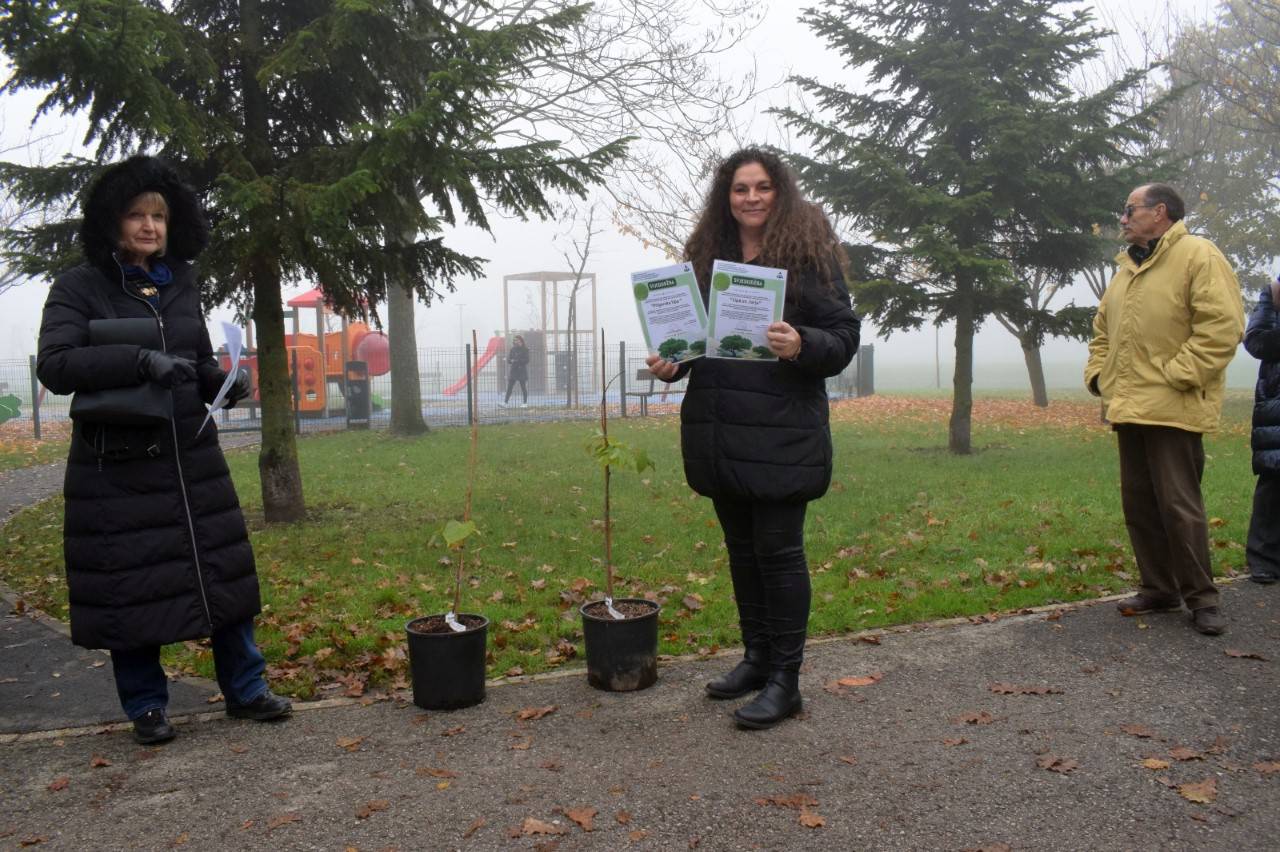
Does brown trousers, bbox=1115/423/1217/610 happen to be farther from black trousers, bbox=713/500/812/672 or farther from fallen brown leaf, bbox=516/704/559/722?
fallen brown leaf, bbox=516/704/559/722

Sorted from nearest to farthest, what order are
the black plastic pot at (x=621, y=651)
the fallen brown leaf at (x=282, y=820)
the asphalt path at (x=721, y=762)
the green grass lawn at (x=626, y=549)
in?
the asphalt path at (x=721, y=762), the fallen brown leaf at (x=282, y=820), the black plastic pot at (x=621, y=651), the green grass lawn at (x=626, y=549)

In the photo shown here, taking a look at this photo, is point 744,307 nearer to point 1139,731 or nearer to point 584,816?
point 584,816

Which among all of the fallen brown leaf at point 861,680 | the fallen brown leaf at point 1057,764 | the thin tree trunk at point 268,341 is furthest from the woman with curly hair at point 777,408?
the thin tree trunk at point 268,341

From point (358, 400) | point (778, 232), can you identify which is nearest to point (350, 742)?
point (778, 232)

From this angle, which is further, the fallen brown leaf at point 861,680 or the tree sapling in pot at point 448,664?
the fallen brown leaf at point 861,680

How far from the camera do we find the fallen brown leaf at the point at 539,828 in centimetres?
283

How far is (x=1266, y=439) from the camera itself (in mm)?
5320

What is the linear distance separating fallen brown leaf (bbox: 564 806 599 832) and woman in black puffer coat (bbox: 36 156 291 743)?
1.50 metres

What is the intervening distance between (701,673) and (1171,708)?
1.82 metres

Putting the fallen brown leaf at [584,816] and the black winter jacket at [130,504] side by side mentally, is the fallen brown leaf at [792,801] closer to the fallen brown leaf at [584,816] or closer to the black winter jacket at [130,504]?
the fallen brown leaf at [584,816]

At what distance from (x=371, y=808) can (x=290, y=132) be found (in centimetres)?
632

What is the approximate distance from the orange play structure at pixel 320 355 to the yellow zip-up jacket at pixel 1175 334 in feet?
46.0

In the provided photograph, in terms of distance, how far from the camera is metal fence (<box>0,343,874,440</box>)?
19109 mm

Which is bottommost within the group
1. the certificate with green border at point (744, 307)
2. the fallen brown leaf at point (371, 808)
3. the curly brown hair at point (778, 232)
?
the fallen brown leaf at point (371, 808)
